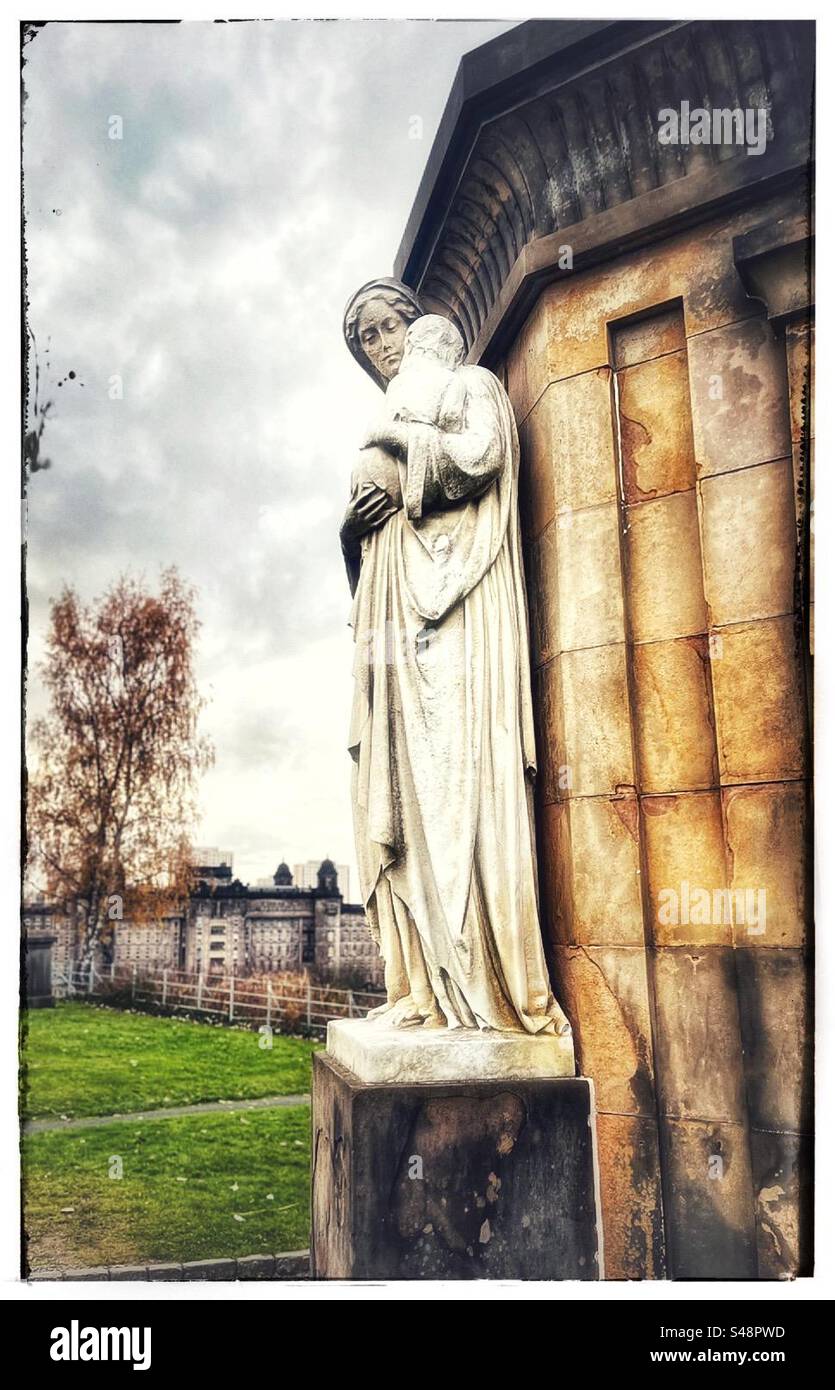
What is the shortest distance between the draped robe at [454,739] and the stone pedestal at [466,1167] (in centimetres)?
22

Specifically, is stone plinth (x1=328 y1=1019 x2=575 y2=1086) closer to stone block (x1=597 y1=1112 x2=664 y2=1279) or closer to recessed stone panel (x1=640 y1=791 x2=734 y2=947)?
stone block (x1=597 y1=1112 x2=664 y2=1279)

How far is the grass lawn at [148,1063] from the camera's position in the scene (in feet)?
32.2

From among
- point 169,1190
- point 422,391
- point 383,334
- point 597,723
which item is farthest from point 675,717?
point 169,1190

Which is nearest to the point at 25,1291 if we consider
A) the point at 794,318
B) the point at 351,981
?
the point at 794,318

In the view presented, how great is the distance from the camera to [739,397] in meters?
3.85

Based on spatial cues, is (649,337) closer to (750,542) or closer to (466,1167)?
(750,542)

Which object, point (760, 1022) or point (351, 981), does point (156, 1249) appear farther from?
point (351, 981)

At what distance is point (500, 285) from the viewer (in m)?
4.89

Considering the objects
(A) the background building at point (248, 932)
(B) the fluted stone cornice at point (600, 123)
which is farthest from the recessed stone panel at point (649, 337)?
(A) the background building at point (248, 932)

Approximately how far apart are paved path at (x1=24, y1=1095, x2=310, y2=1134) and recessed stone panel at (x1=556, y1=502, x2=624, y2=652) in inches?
277

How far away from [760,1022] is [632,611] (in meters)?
1.68

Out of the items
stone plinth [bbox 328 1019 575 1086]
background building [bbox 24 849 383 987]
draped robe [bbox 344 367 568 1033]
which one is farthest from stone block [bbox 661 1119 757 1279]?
background building [bbox 24 849 383 987]

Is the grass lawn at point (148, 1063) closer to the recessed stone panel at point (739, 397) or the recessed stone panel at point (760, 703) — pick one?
the recessed stone panel at point (760, 703)

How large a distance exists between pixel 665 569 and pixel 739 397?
73 cm
